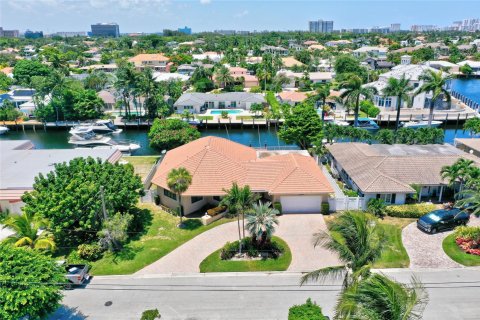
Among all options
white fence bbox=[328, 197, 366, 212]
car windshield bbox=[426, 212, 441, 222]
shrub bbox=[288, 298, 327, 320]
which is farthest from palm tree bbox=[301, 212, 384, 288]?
white fence bbox=[328, 197, 366, 212]

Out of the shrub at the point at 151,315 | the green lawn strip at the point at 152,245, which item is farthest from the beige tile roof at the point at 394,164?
the shrub at the point at 151,315

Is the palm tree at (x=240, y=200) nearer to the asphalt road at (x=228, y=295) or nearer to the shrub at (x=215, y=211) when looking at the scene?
the asphalt road at (x=228, y=295)

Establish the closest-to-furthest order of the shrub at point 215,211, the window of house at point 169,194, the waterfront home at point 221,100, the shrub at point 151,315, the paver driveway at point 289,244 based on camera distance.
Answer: the shrub at point 151,315, the paver driveway at point 289,244, the shrub at point 215,211, the window of house at point 169,194, the waterfront home at point 221,100

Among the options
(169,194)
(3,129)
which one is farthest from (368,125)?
(3,129)

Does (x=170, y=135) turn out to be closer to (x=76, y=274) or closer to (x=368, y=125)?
(x=76, y=274)

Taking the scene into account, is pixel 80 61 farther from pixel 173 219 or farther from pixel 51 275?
pixel 51 275

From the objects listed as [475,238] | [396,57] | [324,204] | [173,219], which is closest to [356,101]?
[324,204]
